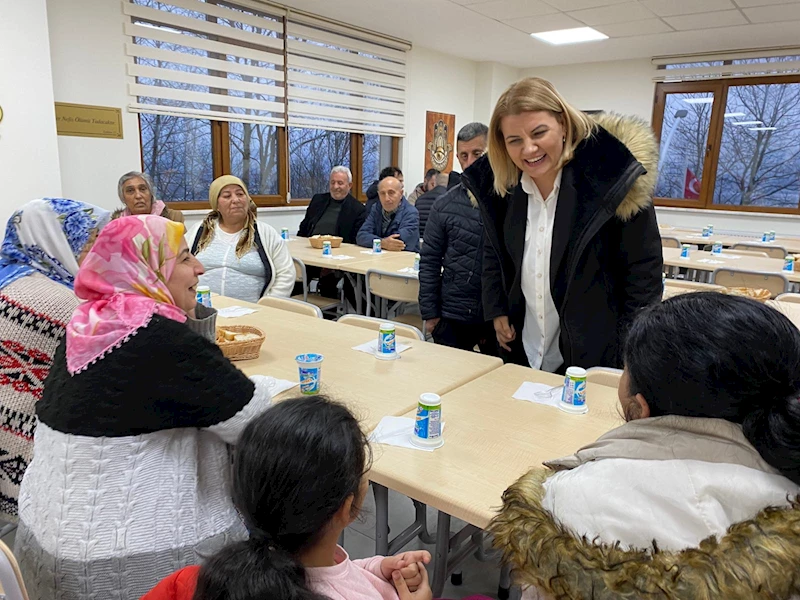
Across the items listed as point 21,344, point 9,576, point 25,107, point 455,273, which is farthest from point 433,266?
point 25,107

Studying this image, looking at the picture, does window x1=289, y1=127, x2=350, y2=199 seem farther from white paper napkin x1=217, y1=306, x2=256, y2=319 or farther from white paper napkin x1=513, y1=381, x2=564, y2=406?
white paper napkin x1=513, y1=381, x2=564, y2=406

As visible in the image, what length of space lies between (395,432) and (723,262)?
401 cm

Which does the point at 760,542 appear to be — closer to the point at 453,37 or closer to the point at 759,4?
the point at 759,4

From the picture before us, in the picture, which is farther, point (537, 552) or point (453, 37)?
point (453, 37)

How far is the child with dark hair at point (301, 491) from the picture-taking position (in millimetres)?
826

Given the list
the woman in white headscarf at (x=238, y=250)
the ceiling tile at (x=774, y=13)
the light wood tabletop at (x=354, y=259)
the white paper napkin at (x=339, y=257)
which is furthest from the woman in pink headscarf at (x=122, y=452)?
the ceiling tile at (x=774, y=13)

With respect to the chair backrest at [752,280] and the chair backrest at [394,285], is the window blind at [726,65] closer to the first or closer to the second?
the chair backrest at [752,280]

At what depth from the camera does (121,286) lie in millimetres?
1279

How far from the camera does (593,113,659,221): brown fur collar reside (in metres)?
1.83

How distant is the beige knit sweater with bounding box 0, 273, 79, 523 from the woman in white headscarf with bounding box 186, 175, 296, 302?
1.76 m

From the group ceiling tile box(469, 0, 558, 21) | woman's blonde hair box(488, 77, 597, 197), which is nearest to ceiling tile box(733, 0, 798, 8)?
ceiling tile box(469, 0, 558, 21)

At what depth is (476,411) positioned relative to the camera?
1644mm

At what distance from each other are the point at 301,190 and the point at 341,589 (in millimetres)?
6318

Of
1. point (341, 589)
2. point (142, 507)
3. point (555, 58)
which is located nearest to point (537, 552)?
point (341, 589)
